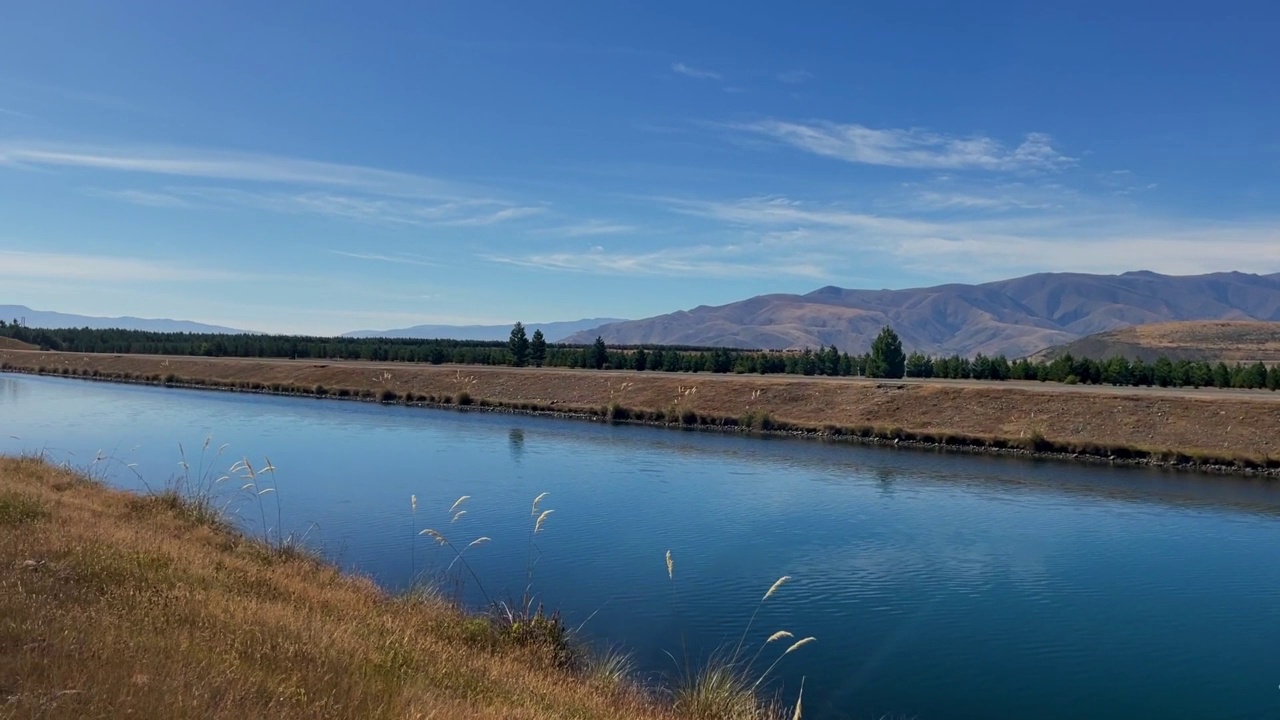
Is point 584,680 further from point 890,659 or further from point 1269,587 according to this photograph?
point 1269,587

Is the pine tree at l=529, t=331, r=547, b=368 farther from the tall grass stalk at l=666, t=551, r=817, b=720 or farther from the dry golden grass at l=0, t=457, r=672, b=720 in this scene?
the tall grass stalk at l=666, t=551, r=817, b=720

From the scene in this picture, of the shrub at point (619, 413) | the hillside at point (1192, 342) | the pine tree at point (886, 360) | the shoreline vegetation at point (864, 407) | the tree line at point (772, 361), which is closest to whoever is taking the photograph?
the shoreline vegetation at point (864, 407)

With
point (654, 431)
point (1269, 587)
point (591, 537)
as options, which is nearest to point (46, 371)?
point (654, 431)

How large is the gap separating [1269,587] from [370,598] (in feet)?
58.3

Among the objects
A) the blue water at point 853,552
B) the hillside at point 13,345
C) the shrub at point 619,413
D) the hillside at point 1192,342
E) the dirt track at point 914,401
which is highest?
the hillside at point 1192,342

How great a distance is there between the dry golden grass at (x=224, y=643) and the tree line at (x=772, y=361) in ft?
181

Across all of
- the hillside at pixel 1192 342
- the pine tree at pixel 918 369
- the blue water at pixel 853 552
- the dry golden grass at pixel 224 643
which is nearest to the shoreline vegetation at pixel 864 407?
the blue water at pixel 853 552

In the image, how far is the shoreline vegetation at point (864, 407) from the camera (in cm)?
3712

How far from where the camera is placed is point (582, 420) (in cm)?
5206

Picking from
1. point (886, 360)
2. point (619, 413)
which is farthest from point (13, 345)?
point (886, 360)

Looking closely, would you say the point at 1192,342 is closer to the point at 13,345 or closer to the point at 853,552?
the point at 853,552

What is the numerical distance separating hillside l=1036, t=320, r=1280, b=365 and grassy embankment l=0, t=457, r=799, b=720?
418 ft

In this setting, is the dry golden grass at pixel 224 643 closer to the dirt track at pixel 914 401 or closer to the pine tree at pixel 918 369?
the dirt track at pixel 914 401

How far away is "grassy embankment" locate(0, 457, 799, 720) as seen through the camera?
551 cm
